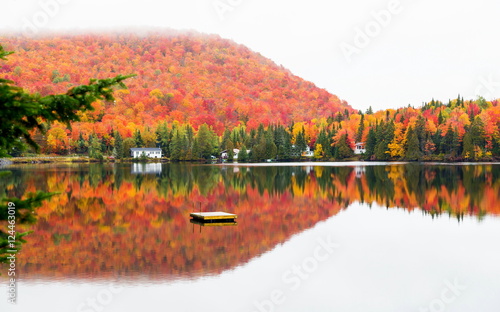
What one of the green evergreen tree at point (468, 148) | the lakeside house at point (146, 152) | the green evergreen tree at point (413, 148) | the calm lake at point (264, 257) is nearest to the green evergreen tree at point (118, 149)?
the lakeside house at point (146, 152)

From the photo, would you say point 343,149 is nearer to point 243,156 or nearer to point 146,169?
point 243,156

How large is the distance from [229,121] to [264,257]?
151m

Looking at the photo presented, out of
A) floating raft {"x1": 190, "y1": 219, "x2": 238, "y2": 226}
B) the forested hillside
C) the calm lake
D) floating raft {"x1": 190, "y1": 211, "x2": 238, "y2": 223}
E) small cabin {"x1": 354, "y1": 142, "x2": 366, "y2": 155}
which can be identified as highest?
the forested hillside

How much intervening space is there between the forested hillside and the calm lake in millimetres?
46828

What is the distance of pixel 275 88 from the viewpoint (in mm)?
198500

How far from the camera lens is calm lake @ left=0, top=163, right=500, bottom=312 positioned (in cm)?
1373

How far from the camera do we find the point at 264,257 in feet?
60.2

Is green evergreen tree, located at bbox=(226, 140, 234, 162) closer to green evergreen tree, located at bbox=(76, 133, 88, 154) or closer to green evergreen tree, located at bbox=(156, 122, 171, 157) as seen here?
green evergreen tree, located at bbox=(156, 122, 171, 157)

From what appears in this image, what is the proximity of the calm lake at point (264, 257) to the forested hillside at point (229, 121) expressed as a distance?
46828 millimetres

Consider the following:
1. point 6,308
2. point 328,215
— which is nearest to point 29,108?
point 6,308

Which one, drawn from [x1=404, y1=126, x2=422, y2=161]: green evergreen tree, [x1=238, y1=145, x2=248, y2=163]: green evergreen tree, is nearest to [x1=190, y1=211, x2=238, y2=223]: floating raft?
[x1=404, y1=126, x2=422, y2=161]: green evergreen tree

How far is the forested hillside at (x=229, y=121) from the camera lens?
3942 inches

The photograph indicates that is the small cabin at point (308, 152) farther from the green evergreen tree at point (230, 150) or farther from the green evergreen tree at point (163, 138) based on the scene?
the green evergreen tree at point (163, 138)

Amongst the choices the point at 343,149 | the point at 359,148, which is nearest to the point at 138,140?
the point at 343,149
